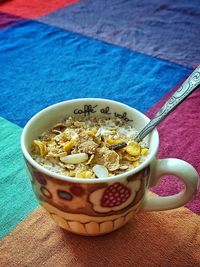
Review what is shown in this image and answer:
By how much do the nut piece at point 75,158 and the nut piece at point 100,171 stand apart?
0.04 ft

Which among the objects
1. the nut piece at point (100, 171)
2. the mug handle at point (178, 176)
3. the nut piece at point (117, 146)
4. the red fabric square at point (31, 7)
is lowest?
the red fabric square at point (31, 7)

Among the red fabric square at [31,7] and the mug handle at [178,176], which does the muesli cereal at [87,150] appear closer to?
the mug handle at [178,176]

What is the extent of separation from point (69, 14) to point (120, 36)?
0.48 feet

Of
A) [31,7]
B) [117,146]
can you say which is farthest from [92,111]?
[31,7]

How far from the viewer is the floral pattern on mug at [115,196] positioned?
0.96 feet

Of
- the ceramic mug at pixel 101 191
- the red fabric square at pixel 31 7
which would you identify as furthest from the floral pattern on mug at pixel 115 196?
the red fabric square at pixel 31 7

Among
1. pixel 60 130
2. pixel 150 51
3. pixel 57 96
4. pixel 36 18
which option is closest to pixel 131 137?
pixel 60 130

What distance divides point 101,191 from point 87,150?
47 millimetres

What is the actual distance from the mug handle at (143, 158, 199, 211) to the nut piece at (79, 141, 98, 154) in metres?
0.05

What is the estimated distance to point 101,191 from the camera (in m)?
0.29

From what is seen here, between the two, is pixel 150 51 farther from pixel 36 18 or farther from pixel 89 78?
pixel 36 18

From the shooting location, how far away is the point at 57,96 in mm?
588

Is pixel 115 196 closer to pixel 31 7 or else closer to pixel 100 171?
pixel 100 171

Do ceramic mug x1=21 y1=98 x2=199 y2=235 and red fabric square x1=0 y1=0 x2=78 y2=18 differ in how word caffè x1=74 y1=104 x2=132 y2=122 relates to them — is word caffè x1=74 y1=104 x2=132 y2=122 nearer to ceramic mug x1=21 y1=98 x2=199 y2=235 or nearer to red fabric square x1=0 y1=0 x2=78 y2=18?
ceramic mug x1=21 y1=98 x2=199 y2=235
